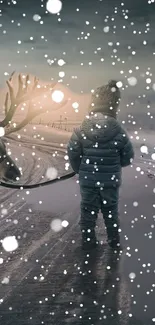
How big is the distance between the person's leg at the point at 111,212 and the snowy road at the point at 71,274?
0.12 m

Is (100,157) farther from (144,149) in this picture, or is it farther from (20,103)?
(144,149)

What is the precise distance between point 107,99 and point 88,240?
1420 millimetres

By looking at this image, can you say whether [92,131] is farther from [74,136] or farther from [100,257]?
[100,257]

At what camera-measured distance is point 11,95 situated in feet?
25.1

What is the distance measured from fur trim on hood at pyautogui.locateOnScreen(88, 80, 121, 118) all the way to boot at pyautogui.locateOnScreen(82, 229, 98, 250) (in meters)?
1.22

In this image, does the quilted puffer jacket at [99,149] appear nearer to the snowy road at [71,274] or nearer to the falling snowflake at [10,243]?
the snowy road at [71,274]

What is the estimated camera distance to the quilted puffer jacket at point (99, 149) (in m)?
5.51

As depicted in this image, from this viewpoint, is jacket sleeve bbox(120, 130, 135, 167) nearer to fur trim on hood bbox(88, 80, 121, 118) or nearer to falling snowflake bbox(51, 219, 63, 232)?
fur trim on hood bbox(88, 80, 121, 118)

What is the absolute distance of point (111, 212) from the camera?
5.62 metres

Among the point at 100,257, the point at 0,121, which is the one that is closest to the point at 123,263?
the point at 100,257

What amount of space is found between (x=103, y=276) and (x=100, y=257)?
558 millimetres

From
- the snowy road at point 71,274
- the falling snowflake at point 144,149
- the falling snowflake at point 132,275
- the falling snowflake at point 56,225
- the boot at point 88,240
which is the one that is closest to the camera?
the snowy road at point 71,274

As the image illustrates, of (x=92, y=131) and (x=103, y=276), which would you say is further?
(x=92, y=131)

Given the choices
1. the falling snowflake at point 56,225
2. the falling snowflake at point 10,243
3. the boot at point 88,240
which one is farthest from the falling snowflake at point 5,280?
the falling snowflake at point 56,225
